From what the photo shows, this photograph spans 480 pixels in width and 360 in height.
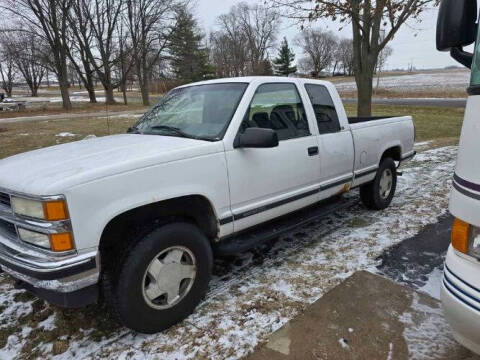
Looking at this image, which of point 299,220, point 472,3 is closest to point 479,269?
point 472,3

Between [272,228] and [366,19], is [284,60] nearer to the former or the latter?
[366,19]

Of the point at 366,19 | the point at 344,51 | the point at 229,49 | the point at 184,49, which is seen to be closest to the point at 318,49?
the point at 344,51

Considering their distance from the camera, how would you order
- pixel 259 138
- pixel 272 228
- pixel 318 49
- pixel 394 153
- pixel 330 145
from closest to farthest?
pixel 259 138 < pixel 272 228 < pixel 330 145 < pixel 394 153 < pixel 318 49

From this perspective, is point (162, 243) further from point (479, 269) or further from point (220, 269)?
point (479, 269)

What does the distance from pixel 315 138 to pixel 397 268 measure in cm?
153

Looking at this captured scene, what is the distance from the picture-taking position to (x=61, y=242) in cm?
218

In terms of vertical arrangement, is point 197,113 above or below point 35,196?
above

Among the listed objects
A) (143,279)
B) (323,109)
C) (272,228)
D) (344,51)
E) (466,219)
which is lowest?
(272,228)

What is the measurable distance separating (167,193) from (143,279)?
616 millimetres

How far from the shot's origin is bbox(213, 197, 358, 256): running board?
10.3 ft

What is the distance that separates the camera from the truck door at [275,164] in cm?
308

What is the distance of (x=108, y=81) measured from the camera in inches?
1340

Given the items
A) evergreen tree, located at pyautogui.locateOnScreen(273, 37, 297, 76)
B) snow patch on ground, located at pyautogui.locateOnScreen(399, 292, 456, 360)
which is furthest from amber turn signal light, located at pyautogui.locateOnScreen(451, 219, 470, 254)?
evergreen tree, located at pyautogui.locateOnScreen(273, 37, 297, 76)

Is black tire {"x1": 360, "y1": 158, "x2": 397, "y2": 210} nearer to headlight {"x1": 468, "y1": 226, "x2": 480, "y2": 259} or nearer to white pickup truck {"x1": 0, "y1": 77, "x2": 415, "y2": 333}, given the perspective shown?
white pickup truck {"x1": 0, "y1": 77, "x2": 415, "y2": 333}
